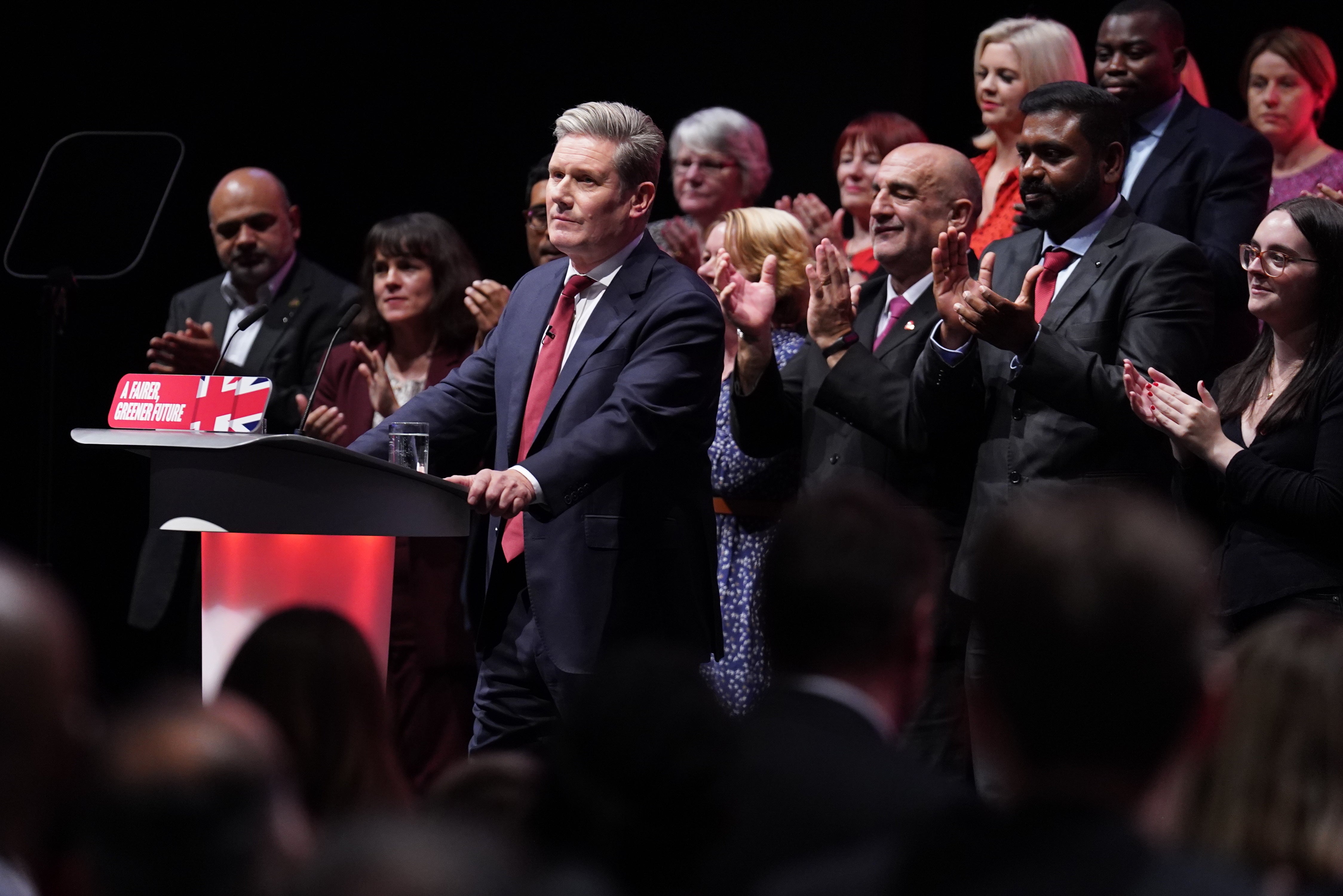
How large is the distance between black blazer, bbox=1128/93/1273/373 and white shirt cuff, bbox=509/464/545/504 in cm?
202

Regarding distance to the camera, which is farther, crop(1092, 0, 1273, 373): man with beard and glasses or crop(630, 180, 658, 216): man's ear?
crop(1092, 0, 1273, 373): man with beard and glasses

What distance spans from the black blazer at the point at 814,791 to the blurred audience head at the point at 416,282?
130 inches

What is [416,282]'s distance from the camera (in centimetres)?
→ 475

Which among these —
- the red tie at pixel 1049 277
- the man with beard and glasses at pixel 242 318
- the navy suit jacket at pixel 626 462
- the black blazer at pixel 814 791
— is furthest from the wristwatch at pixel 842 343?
the black blazer at pixel 814 791

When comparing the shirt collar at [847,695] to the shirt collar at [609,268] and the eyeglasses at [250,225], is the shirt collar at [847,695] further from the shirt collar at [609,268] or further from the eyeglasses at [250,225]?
the eyeglasses at [250,225]

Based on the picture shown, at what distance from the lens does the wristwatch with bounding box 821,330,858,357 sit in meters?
4.03

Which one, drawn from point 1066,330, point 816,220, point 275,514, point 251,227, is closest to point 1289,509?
point 1066,330

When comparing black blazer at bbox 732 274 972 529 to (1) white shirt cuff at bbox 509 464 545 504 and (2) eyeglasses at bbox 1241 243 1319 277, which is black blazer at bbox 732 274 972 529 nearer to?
(2) eyeglasses at bbox 1241 243 1319 277

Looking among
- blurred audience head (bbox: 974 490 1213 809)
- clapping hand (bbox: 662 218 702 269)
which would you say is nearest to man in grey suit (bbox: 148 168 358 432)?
clapping hand (bbox: 662 218 702 269)

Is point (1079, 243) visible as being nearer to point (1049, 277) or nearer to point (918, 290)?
point (1049, 277)

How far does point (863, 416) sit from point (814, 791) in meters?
2.43

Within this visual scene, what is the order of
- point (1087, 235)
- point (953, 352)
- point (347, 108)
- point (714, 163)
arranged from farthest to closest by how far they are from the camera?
point (347, 108)
point (714, 163)
point (1087, 235)
point (953, 352)

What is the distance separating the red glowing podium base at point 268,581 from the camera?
2848mm

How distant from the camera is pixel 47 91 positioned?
19.4 ft
